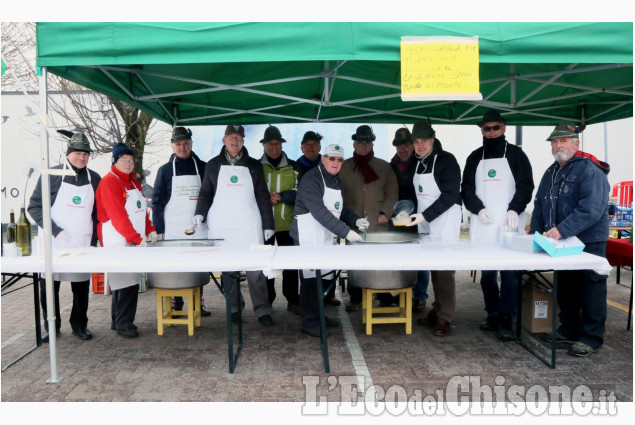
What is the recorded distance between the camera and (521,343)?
141 inches

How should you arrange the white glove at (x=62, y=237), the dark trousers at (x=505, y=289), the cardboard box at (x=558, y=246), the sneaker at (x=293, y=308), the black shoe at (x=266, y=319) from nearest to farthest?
the cardboard box at (x=558, y=246) → the white glove at (x=62, y=237) → the dark trousers at (x=505, y=289) → the black shoe at (x=266, y=319) → the sneaker at (x=293, y=308)

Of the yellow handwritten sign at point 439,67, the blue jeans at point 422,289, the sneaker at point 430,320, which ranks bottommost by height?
the sneaker at point 430,320

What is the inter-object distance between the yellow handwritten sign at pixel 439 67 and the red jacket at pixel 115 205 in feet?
7.59

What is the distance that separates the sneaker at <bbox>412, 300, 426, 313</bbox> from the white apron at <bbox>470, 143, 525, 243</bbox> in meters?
1.08

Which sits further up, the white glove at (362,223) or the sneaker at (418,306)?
the white glove at (362,223)

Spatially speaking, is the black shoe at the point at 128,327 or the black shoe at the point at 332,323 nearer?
the black shoe at the point at 128,327

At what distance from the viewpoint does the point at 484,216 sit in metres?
3.88

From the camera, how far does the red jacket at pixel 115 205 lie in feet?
11.9

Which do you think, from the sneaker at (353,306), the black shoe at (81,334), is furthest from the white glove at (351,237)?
the black shoe at (81,334)

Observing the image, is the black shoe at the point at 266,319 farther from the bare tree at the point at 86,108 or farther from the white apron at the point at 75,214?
the bare tree at the point at 86,108

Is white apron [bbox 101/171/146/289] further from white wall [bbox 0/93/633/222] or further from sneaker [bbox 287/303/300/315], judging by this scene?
white wall [bbox 0/93/633/222]

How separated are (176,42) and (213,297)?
11.2 feet

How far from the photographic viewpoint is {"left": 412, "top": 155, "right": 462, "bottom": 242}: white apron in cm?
395

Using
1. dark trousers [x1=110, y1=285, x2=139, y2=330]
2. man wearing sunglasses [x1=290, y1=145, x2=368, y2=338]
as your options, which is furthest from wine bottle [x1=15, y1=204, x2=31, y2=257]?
man wearing sunglasses [x1=290, y1=145, x2=368, y2=338]
